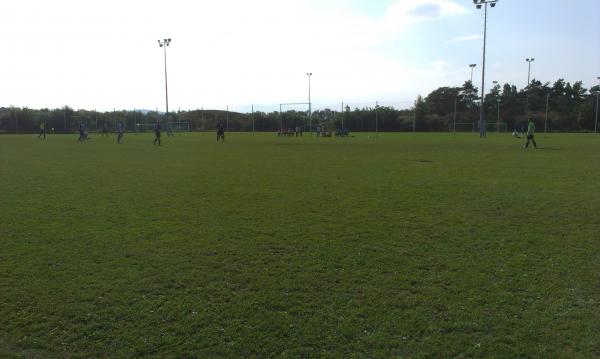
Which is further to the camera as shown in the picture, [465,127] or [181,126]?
[181,126]

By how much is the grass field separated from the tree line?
49.4m

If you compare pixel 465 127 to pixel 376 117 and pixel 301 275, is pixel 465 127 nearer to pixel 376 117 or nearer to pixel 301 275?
pixel 376 117

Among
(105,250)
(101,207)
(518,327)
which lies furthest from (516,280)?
(101,207)

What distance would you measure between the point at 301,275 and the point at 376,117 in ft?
187

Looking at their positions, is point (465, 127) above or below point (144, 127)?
above

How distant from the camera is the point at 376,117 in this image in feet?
196

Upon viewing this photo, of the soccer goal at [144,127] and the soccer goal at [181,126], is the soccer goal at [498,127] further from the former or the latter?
the soccer goal at [144,127]

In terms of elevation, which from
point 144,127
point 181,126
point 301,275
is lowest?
point 301,275

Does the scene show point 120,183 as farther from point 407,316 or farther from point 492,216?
point 407,316

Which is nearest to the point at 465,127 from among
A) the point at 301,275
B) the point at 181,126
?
the point at 181,126

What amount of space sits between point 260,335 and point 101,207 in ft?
18.5

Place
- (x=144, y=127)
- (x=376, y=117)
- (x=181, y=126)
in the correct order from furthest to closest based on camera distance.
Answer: (x=181, y=126)
(x=144, y=127)
(x=376, y=117)

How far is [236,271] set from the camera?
15.7 feet

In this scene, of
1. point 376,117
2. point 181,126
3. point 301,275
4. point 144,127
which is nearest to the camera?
point 301,275
